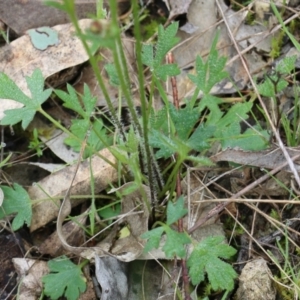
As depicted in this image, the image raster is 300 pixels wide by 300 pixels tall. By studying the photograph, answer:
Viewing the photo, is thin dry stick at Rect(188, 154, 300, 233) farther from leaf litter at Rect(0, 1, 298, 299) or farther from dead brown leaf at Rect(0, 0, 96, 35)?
dead brown leaf at Rect(0, 0, 96, 35)

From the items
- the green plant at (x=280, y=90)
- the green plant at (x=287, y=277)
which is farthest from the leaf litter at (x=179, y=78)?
the green plant at (x=287, y=277)

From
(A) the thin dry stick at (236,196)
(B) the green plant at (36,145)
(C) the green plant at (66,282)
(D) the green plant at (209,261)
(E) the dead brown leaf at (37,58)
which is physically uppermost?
(E) the dead brown leaf at (37,58)

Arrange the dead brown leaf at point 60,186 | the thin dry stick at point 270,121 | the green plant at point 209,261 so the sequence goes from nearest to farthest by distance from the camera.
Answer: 1. the green plant at point 209,261
2. the thin dry stick at point 270,121
3. the dead brown leaf at point 60,186

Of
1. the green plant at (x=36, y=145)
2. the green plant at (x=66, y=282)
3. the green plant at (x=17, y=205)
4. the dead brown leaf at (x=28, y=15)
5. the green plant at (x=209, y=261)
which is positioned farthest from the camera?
the dead brown leaf at (x=28, y=15)

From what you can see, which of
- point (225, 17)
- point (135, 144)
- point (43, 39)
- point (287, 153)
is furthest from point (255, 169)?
point (43, 39)

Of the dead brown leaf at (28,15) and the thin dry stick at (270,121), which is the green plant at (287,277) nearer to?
the thin dry stick at (270,121)

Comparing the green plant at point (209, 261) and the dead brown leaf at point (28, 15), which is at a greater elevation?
the dead brown leaf at point (28, 15)

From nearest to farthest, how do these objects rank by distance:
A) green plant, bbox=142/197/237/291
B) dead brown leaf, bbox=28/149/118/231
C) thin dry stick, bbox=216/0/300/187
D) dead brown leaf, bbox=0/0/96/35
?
green plant, bbox=142/197/237/291, thin dry stick, bbox=216/0/300/187, dead brown leaf, bbox=28/149/118/231, dead brown leaf, bbox=0/0/96/35

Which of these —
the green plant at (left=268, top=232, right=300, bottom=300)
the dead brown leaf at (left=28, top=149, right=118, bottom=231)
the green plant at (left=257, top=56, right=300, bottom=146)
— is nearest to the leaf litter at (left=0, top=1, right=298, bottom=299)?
the dead brown leaf at (left=28, top=149, right=118, bottom=231)

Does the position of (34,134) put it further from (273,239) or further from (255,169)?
(273,239)
